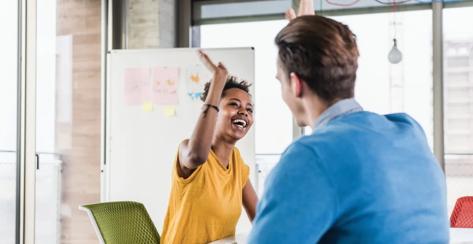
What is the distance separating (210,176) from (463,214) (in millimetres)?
1865

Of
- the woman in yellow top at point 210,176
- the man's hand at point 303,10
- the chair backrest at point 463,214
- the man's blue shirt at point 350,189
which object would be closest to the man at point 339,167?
the man's blue shirt at point 350,189

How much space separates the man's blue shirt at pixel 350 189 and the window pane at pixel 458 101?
A: 3.88m

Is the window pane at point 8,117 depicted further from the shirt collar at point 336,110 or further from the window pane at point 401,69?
the shirt collar at point 336,110

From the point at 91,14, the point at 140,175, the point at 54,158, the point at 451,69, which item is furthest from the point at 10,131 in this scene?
the point at 451,69

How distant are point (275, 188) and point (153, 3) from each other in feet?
14.1

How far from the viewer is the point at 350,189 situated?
92cm

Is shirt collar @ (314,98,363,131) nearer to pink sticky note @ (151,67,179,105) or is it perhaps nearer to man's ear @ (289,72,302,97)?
man's ear @ (289,72,302,97)

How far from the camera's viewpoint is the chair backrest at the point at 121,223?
8.59ft

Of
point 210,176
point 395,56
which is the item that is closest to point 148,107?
point 395,56

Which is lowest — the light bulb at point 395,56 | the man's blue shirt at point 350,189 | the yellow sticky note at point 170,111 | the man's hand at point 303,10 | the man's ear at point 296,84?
the man's blue shirt at point 350,189

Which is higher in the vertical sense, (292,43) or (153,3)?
(153,3)

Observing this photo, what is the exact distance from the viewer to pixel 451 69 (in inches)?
184

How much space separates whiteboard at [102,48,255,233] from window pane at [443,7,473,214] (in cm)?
153

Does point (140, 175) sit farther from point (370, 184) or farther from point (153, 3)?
point (370, 184)
